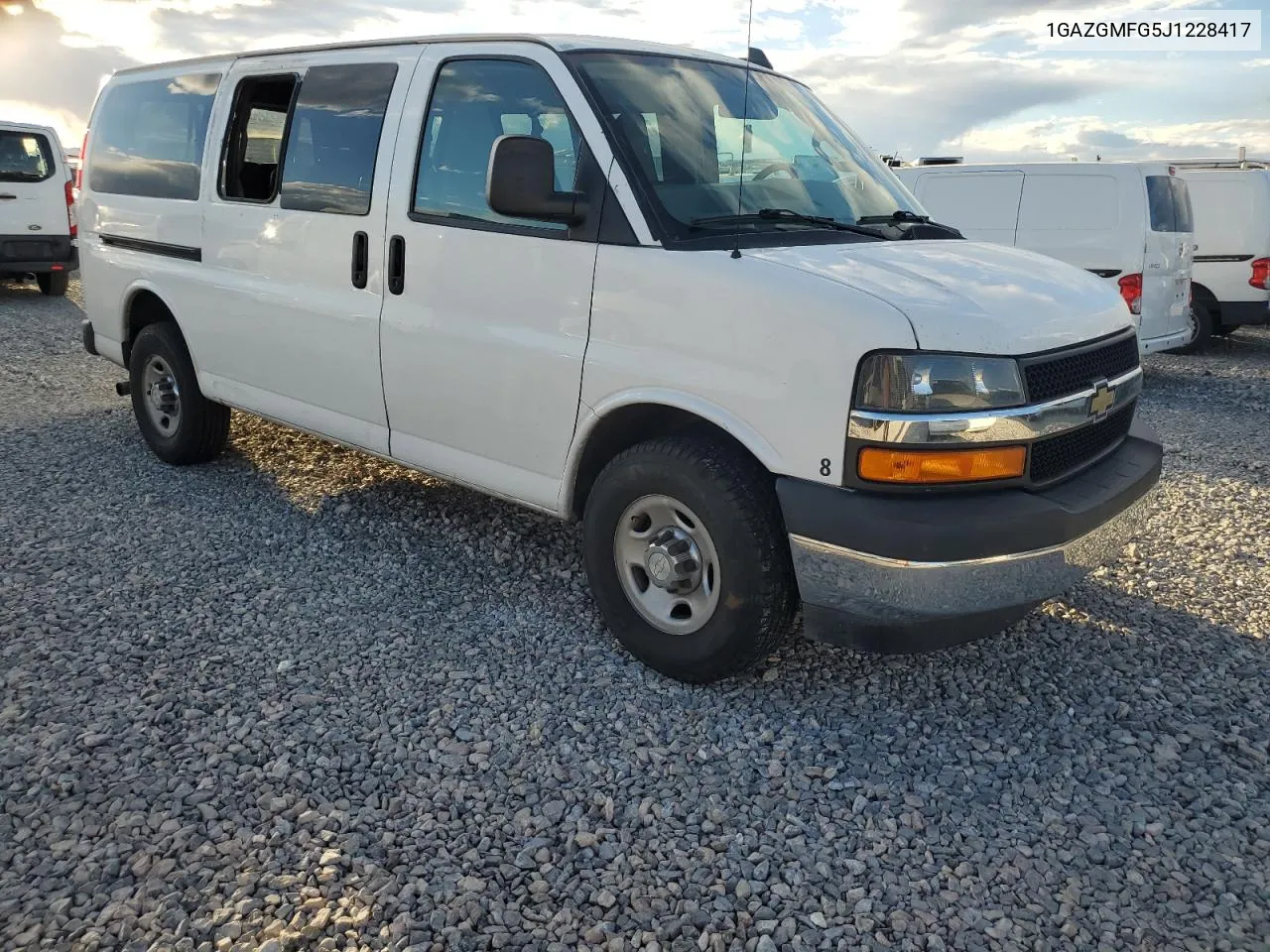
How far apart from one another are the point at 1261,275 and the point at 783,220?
33.3ft

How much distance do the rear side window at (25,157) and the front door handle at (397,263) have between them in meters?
11.5

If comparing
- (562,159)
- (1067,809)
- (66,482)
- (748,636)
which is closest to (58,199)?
(66,482)

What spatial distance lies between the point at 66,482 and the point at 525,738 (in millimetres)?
3898

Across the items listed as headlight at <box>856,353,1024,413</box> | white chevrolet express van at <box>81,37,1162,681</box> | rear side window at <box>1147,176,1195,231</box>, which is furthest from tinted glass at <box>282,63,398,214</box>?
rear side window at <box>1147,176,1195,231</box>

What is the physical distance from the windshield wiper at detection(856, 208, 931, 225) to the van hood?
216 millimetres

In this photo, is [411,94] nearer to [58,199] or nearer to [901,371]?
[901,371]

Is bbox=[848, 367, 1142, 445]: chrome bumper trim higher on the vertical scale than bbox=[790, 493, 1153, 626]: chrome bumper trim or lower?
higher

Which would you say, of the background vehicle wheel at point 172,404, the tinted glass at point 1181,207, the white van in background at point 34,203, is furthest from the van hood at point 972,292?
the white van in background at point 34,203

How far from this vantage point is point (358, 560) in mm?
4789

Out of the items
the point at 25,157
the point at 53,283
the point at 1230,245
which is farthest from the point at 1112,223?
the point at 53,283

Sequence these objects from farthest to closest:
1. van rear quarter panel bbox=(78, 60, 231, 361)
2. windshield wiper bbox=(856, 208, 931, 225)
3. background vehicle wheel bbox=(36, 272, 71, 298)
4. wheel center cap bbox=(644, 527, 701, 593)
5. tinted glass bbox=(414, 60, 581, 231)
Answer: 1. background vehicle wheel bbox=(36, 272, 71, 298)
2. van rear quarter panel bbox=(78, 60, 231, 361)
3. windshield wiper bbox=(856, 208, 931, 225)
4. tinted glass bbox=(414, 60, 581, 231)
5. wheel center cap bbox=(644, 527, 701, 593)

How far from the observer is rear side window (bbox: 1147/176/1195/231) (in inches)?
373

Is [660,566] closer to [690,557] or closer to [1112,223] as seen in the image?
[690,557]

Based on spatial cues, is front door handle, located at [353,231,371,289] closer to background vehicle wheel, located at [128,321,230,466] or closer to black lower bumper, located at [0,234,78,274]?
background vehicle wheel, located at [128,321,230,466]
